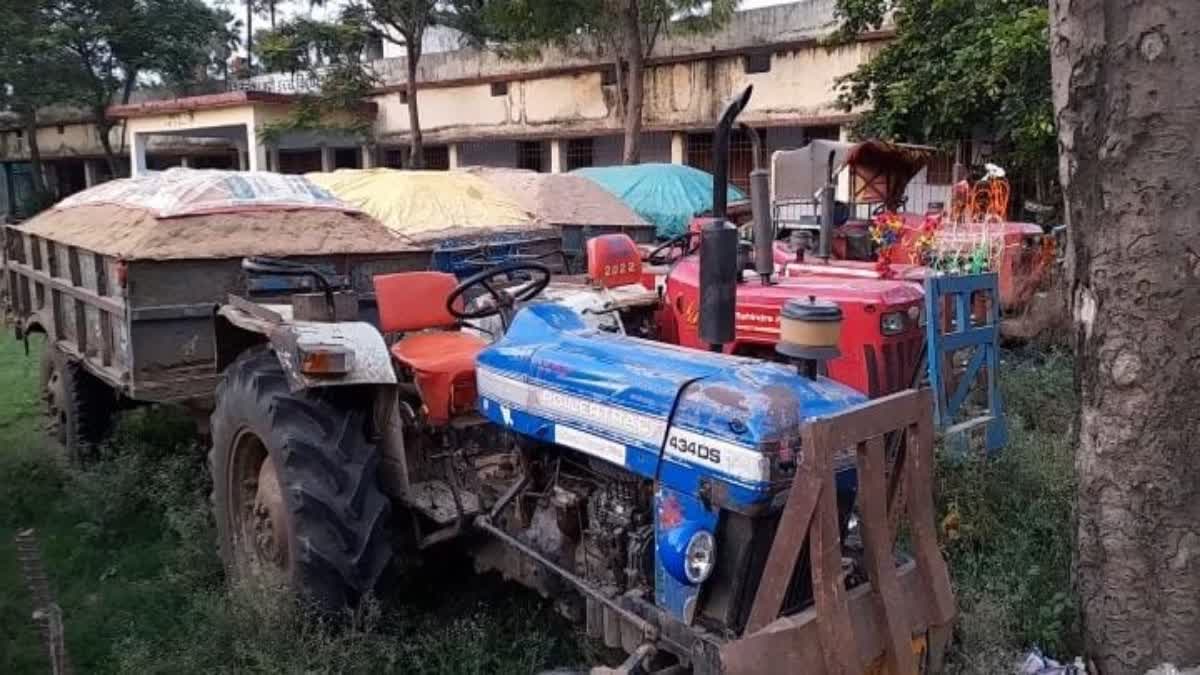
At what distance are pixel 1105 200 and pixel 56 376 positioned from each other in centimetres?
615

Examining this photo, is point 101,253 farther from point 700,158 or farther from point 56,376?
point 700,158

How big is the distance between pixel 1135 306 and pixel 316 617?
2.97 m

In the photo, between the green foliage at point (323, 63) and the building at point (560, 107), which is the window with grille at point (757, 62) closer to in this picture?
the building at point (560, 107)

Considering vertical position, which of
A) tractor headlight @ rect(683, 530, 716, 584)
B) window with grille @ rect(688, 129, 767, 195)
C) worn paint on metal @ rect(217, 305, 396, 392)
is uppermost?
window with grille @ rect(688, 129, 767, 195)

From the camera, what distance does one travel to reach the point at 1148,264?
3.18m

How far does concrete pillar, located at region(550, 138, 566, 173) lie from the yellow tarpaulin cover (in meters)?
9.02

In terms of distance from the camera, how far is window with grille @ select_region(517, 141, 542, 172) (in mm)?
20578

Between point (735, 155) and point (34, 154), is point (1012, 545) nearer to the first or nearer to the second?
point (735, 155)

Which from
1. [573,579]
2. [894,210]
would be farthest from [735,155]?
[573,579]

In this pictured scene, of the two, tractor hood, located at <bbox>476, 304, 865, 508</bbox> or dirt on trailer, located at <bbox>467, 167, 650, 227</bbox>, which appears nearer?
tractor hood, located at <bbox>476, 304, 865, 508</bbox>

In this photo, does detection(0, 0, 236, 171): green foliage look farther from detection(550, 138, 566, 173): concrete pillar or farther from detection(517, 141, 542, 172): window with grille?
detection(550, 138, 566, 173): concrete pillar

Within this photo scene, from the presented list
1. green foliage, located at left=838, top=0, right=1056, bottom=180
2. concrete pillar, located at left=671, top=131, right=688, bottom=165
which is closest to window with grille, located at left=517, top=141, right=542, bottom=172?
concrete pillar, located at left=671, top=131, right=688, bottom=165

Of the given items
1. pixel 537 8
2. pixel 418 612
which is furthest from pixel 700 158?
pixel 418 612

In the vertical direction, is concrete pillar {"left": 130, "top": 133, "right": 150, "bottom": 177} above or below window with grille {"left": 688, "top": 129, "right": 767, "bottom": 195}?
above
